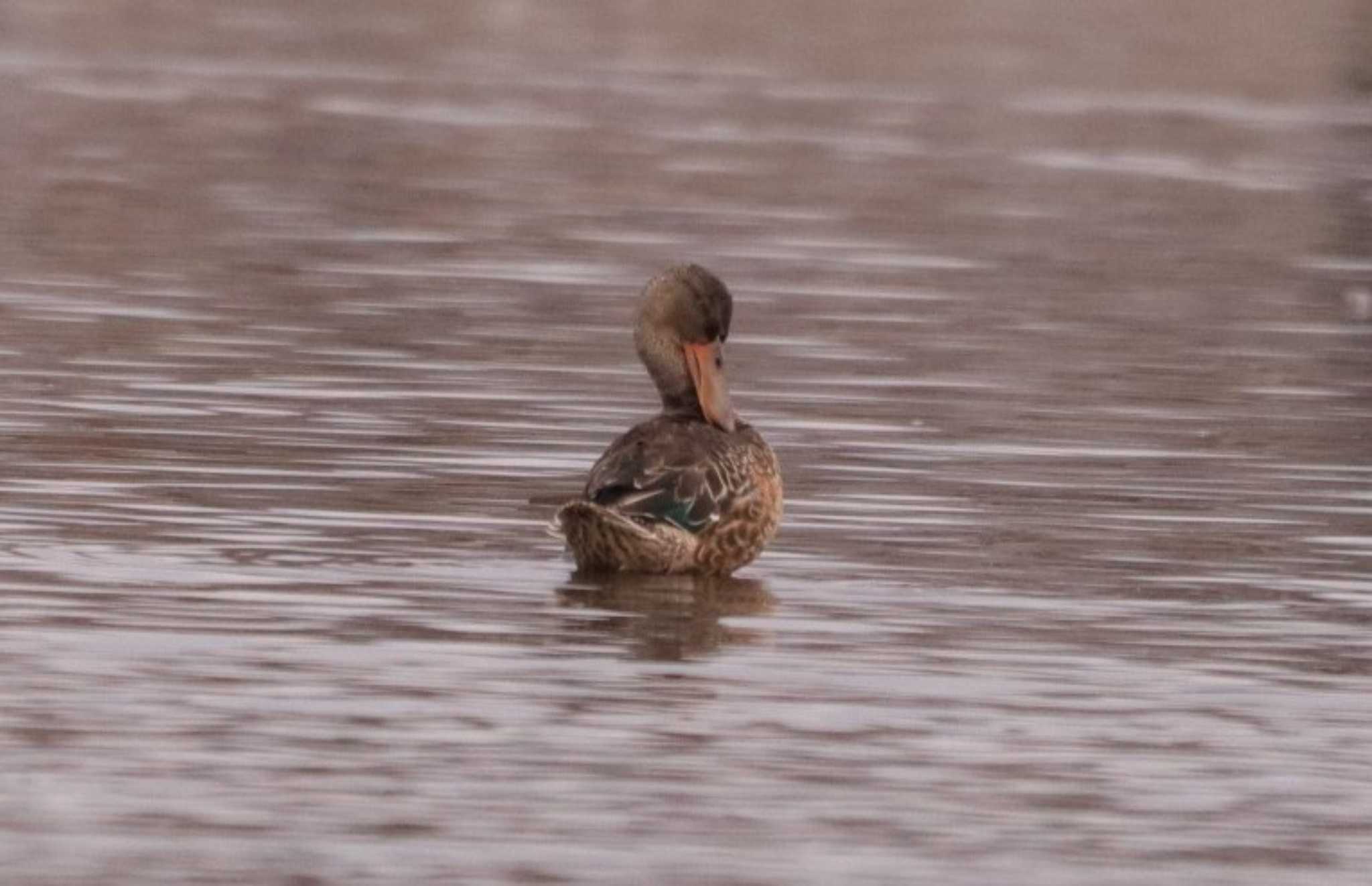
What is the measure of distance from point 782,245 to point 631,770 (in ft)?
46.0

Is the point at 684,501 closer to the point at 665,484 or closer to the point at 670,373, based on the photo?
the point at 665,484

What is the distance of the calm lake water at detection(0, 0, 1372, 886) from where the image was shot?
8.17 meters

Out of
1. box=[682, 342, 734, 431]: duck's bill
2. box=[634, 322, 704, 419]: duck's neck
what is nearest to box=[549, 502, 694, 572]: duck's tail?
box=[682, 342, 734, 431]: duck's bill

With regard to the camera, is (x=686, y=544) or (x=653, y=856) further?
(x=686, y=544)

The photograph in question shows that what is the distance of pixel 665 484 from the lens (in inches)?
448

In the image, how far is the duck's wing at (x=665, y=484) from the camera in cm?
1134

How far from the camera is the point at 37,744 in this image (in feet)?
28.0

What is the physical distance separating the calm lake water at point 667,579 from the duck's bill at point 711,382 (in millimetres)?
480

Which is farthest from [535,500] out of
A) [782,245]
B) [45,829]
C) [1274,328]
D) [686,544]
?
[782,245]

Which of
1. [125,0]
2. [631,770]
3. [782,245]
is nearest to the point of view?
[631,770]

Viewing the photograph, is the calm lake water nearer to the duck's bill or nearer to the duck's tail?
the duck's tail

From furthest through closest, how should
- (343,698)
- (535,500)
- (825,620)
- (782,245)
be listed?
(782,245), (535,500), (825,620), (343,698)

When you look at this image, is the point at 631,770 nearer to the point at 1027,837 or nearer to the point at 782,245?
the point at 1027,837

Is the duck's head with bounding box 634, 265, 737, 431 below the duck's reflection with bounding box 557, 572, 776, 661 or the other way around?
the other way around
